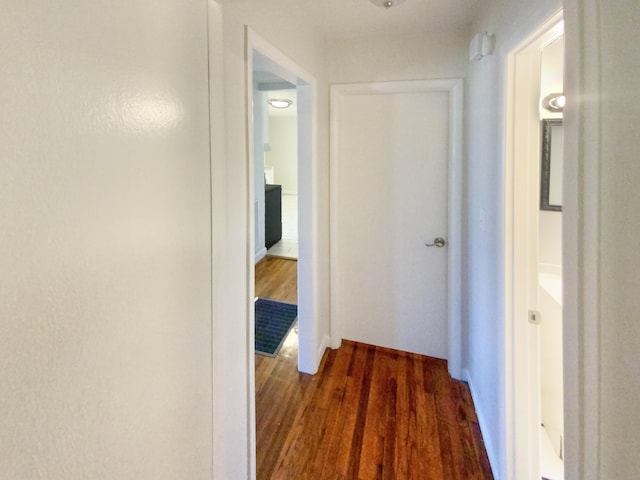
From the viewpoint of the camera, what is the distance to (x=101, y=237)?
1.97ft

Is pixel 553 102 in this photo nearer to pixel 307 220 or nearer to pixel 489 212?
pixel 489 212

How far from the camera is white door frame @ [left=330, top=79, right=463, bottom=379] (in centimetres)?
217

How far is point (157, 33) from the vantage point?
2.37ft

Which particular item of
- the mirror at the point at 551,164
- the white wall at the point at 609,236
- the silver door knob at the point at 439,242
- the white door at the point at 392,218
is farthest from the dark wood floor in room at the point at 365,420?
the mirror at the point at 551,164

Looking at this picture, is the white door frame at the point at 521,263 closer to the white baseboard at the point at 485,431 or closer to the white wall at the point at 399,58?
the white baseboard at the point at 485,431

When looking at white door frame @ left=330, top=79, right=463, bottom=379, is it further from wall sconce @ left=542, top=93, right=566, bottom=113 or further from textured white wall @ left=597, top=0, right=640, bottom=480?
textured white wall @ left=597, top=0, right=640, bottom=480

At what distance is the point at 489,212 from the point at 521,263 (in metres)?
0.35

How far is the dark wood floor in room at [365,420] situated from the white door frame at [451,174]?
33 centimetres

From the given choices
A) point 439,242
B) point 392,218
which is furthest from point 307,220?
point 439,242

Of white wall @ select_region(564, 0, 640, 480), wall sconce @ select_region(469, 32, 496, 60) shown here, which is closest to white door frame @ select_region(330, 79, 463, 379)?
wall sconce @ select_region(469, 32, 496, 60)

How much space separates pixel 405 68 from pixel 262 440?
2.50 meters

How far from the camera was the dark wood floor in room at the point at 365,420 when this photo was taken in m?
1.61

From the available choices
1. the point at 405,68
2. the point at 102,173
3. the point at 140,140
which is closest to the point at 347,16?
the point at 405,68

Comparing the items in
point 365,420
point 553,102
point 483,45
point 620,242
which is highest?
point 483,45
